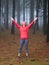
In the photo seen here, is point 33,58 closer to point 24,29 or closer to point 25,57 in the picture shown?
point 25,57

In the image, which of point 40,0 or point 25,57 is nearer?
point 25,57

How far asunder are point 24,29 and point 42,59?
1.79 meters

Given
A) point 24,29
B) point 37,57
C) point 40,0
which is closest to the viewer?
point 24,29

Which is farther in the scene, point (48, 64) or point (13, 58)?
point (13, 58)

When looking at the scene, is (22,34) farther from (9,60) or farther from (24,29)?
(9,60)

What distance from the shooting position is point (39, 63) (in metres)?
11.6

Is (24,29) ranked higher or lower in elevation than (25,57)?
higher

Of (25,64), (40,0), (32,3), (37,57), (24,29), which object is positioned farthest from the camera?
(32,3)

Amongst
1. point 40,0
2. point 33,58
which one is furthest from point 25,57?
point 40,0

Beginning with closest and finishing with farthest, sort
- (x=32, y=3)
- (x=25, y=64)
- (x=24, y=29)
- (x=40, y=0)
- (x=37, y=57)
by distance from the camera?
1. (x=25, y=64)
2. (x=24, y=29)
3. (x=37, y=57)
4. (x=40, y=0)
5. (x=32, y=3)

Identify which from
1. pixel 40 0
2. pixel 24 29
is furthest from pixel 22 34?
pixel 40 0

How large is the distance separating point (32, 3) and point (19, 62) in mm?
27435

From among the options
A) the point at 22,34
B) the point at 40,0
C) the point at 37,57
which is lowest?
the point at 37,57

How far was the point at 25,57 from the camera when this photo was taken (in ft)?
42.0
